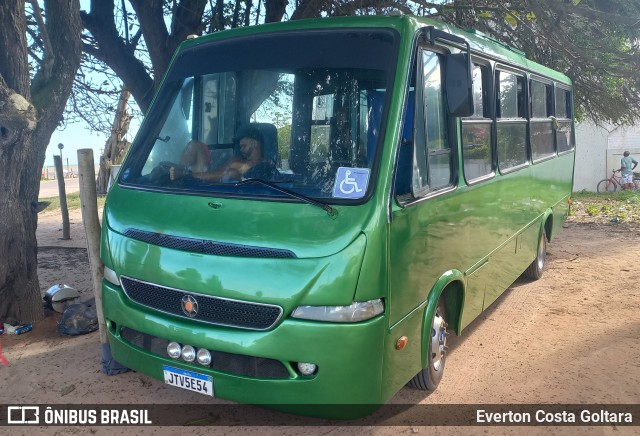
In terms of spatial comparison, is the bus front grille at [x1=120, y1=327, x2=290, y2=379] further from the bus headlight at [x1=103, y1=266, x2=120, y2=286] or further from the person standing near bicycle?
the person standing near bicycle

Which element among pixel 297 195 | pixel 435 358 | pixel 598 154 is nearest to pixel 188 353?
pixel 297 195

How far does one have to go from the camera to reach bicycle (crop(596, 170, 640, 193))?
2077cm

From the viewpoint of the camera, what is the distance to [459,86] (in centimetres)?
367

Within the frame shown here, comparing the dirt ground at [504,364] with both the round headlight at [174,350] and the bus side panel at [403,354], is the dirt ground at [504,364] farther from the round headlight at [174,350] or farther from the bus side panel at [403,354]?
the round headlight at [174,350]

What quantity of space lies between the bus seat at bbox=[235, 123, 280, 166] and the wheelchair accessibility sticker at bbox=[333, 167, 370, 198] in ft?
1.69

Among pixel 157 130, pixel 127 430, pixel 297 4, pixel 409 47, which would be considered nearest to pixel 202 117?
pixel 157 130

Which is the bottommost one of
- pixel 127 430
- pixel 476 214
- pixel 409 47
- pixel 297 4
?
pixel 127 430

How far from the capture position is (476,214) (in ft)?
15.6

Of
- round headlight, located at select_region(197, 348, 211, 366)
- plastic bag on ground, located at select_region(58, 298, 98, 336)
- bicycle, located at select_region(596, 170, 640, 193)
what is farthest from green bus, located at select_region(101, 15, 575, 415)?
bicycle, located at select_region(596, 170, 640, 193)

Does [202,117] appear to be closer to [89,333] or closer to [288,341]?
[288,341]

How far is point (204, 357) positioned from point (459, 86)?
7.31 ft

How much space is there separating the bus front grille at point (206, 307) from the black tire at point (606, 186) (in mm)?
20339

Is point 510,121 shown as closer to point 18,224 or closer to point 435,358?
point 435,358

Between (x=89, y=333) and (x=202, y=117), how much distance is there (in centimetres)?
264
